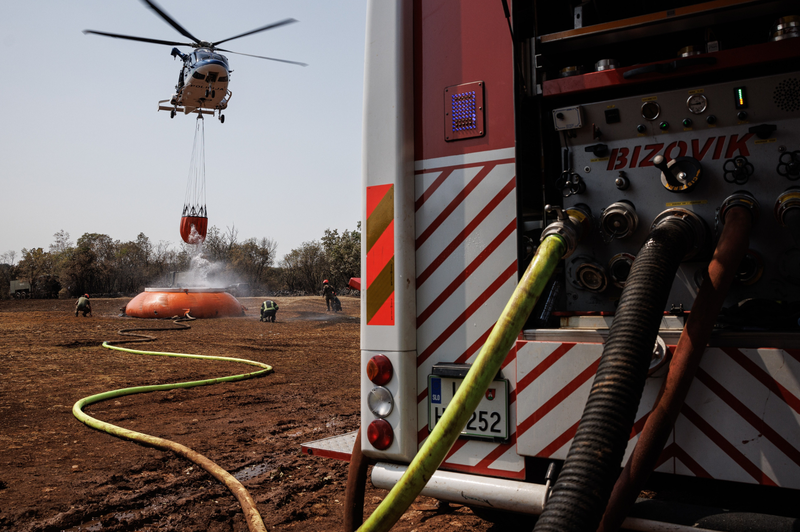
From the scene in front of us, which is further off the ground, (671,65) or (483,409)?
(671,65)

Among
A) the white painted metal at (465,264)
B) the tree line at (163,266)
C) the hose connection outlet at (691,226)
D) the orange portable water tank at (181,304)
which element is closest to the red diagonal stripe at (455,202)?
the white painted metal at (465,264)

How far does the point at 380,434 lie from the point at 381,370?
28 cm

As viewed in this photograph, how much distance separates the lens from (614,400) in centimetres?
162

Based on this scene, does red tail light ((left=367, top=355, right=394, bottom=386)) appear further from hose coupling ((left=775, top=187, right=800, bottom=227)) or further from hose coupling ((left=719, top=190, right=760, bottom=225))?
hose coupling ((left=775, top=187, right=800, bottom=227))

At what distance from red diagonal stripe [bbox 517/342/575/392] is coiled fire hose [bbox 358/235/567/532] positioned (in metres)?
0.27

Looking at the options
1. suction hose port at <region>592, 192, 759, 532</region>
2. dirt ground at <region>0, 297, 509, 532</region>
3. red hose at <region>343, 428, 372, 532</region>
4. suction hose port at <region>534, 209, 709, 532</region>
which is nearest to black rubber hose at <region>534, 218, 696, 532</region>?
suction hose port at <region>534, 209, 709, 532</region>

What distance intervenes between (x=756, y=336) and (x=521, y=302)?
81 centimetres

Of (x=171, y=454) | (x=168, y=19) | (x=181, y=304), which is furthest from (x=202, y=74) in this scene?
(x=171, y=454)

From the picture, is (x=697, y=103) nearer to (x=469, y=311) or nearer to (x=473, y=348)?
(x=469, y=311)

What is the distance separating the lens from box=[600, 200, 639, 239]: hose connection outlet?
2289mm

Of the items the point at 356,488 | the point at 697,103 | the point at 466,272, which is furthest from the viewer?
the point at 356,488

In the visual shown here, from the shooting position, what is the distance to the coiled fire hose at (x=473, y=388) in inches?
73.0

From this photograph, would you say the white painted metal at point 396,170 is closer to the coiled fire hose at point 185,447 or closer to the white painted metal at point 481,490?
the white painted metal at point 481,490

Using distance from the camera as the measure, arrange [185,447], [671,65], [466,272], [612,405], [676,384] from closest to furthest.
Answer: [612,405], [676,384], [671,65], [466,272], [185,447]
